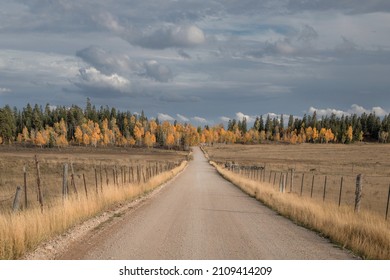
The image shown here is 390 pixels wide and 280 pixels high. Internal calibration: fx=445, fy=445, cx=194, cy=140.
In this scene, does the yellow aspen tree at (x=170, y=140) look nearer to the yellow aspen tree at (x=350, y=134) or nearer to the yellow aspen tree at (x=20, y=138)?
→ the yellow aspen tree at (x=20, y=138)

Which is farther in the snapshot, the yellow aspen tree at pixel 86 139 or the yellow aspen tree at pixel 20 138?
the yellow aspen tree at pixel 86 139

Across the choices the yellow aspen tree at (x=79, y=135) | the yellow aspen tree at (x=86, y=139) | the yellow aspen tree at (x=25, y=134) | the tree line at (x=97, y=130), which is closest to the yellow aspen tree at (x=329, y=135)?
the tree line at (x=97, y=130)

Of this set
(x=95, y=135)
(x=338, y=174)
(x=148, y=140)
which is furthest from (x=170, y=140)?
(x=338, y=174)

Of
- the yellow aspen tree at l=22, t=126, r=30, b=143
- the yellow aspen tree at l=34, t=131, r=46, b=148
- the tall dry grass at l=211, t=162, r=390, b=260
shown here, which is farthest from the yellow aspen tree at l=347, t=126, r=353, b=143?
the tall dry grass at l=211, t=162, r=390, b=260

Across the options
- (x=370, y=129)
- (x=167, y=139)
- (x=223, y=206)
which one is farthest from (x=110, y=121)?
(x=223, y=206)

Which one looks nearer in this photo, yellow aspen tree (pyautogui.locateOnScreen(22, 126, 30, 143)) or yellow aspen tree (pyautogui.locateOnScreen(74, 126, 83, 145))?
yellow aspen tree (pyautogui.locateOnScreen(22, 126, 30, 143))

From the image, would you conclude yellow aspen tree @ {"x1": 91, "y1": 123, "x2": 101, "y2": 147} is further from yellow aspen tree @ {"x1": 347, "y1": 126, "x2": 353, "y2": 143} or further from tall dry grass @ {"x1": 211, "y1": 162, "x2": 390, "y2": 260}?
tall dry grass @ {"x1": 211, "y1": 162, "x2": 390, "y2": 260}

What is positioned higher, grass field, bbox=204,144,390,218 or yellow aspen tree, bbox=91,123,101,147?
yellow aspen tree, bbox=91,123,101,147

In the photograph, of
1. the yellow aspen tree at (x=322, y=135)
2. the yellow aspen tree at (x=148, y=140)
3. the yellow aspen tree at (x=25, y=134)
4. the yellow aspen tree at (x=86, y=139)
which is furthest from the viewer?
the yellow aspen tree at (x=322, y=135)

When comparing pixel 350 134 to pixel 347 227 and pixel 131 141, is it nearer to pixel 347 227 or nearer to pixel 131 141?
pixel 131 141

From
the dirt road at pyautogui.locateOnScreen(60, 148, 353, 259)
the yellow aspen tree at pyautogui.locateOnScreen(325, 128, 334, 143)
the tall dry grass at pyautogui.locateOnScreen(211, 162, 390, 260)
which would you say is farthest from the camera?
the yellow aspen tree at pyautogui.locateOnScreen(325, 128, 334, 143)

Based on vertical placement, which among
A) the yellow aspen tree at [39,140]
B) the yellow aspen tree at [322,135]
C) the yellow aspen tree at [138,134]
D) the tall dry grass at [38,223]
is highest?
the yellow aspen tree at [322,135]

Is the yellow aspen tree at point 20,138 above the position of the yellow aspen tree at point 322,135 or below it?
below
